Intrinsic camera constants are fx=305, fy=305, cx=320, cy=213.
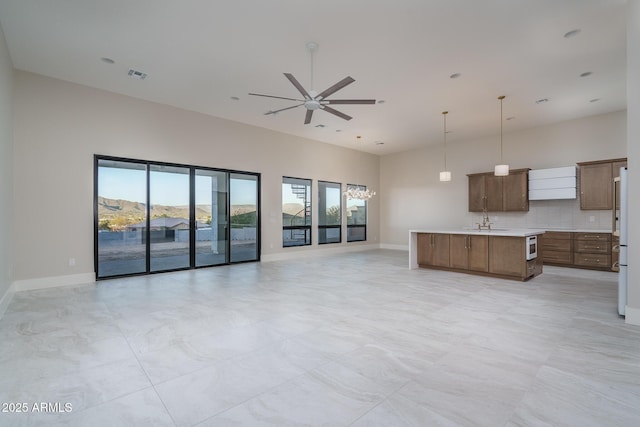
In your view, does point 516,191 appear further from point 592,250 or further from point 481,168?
point 592,250

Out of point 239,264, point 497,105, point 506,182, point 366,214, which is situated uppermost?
point 497,105

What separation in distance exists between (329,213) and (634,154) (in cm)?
770

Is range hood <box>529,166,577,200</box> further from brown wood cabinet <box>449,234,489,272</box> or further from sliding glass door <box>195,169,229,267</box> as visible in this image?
sliding glass door <box>195,169,229,267</box>

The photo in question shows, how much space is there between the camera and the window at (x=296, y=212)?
9070mm

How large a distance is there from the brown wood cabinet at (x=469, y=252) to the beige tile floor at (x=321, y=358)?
1326mm

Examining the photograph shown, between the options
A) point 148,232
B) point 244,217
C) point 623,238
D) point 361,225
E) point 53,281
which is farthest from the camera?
point 361,225

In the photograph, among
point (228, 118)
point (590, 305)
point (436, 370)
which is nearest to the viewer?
point (436, 370)

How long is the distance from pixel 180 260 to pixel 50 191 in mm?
2730

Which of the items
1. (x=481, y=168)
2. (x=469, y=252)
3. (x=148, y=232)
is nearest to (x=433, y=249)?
(x=469, y=252)

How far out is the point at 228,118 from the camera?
25.1 ft

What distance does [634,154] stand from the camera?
11.1ft

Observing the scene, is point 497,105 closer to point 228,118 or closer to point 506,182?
point 506,182

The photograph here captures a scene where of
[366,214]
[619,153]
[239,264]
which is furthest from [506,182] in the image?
[239,264]

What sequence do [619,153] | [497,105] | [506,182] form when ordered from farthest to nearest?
[506,182] → [619,153] → [497,105]
